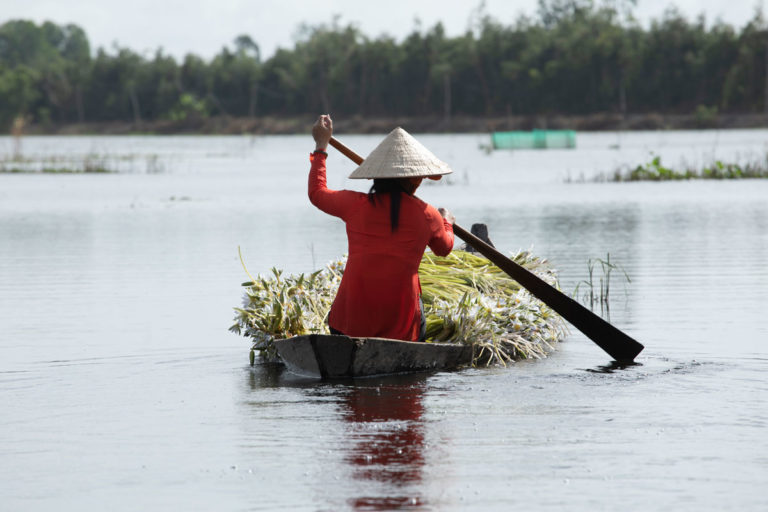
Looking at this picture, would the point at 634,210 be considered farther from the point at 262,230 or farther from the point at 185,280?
the point at 185,280

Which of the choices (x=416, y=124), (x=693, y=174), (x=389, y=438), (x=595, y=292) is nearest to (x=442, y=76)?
(x=416, y=124)

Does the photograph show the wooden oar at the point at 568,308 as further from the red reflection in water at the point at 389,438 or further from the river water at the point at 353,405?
the red reflection in water at the point at 389,438

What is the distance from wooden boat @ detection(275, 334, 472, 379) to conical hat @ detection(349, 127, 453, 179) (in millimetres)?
1051

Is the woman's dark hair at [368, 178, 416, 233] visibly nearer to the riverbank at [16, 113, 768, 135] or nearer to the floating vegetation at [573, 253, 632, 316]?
the floating vegetation at [573, 253, 632, 316]

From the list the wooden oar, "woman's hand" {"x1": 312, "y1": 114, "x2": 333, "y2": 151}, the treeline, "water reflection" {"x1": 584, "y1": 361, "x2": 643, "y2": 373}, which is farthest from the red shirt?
the treeline

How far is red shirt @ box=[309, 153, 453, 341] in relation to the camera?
24.9ft

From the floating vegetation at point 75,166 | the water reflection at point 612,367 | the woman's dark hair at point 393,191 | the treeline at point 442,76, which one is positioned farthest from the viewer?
the treeline at point 442,76

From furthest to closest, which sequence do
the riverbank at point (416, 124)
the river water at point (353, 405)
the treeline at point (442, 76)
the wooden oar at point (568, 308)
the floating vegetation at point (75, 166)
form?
the treeline at point (442, 76), the riverbank at point (416, 124), the floating vegetation at point (75, 166), the wooden oar at point (568, 308), the river water at point (353, 405)

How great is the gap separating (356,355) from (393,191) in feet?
3.48

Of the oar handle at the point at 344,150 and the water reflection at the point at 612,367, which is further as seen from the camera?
the oar handle at the point at 344,150

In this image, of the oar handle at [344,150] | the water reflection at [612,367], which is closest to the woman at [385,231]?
the oar handle at [344,150]

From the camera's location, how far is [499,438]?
6.20 m

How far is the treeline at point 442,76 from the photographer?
277ft

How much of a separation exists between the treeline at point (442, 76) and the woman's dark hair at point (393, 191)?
72104mm
